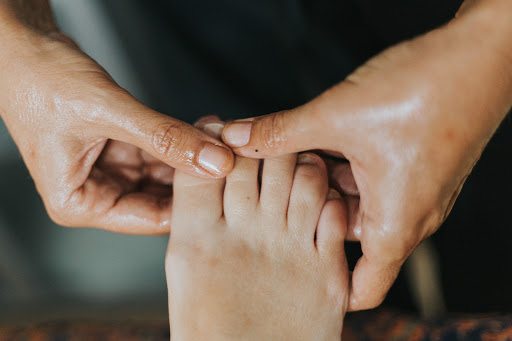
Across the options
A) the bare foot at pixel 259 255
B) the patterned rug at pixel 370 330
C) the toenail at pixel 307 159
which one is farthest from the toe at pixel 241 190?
the patterned rug at pixel 370 330

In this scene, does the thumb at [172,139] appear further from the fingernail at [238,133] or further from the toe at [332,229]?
the toe at [332,229]

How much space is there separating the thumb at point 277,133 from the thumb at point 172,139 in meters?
0.04

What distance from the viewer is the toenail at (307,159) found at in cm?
95

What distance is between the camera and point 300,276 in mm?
871

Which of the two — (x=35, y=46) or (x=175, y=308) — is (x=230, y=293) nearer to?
(x=175, y=308)

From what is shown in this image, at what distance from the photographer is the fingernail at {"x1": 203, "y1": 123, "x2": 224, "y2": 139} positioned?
88 centimetres

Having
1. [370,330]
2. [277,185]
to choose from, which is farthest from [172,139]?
[370,330]

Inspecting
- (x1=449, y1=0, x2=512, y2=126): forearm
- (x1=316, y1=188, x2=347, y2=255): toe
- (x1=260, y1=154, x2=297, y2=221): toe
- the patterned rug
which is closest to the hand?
(x1=260, y1=154, x2=297, y2=221): toe

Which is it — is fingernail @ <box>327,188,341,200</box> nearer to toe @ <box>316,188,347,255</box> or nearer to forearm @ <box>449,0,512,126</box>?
toe @ <box>316,188,347,255</box>

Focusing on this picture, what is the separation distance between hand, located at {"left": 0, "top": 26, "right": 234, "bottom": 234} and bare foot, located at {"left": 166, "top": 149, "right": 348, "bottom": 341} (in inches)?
3.5

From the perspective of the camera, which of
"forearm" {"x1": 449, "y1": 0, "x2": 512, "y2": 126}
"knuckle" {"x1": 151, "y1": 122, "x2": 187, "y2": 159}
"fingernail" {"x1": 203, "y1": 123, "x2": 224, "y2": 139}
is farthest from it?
"fingernail" {"x1": 203, "y1": 123, "x2": 224, "y2": 139}

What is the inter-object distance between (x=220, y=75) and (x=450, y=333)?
39.1 inches

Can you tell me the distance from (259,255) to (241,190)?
14cm

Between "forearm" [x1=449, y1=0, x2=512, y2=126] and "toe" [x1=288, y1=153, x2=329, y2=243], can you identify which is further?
"toe" [x1=288, y1=153, x2=329, y2=243]
